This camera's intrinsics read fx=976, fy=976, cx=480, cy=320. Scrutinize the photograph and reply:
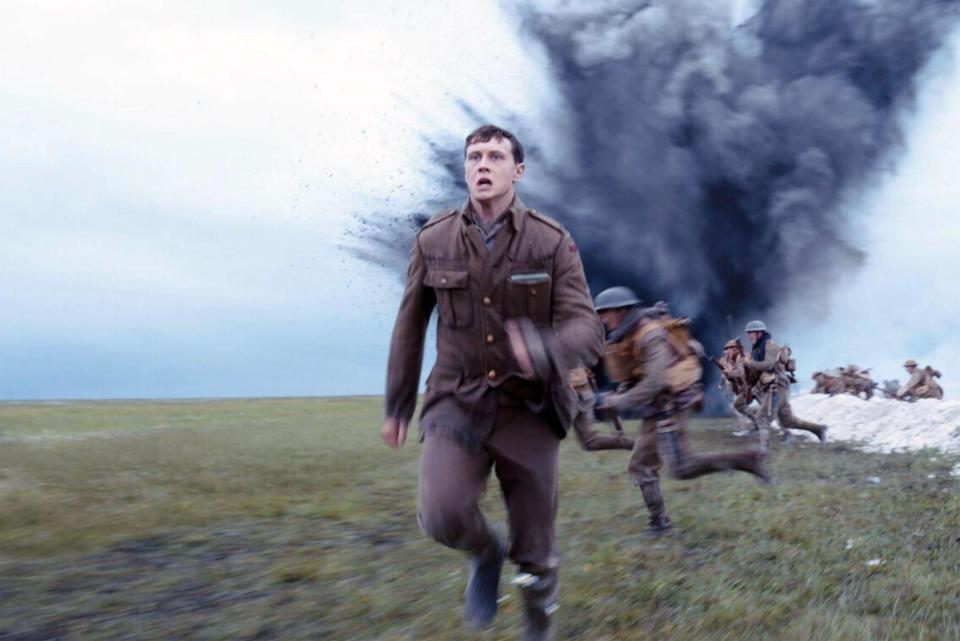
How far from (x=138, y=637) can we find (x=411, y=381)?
1884 mm

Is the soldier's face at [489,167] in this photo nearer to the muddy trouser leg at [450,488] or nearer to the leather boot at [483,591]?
the muddy trouser leg at [450,488]

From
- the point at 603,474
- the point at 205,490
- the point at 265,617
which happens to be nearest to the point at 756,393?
the point at 603,474

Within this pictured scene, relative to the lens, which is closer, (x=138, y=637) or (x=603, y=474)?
(x=138, y=637)

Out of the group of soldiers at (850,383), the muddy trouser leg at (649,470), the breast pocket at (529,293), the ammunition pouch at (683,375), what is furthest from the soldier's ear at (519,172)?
the group of soldiers at (850,383)

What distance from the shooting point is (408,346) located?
4254mm

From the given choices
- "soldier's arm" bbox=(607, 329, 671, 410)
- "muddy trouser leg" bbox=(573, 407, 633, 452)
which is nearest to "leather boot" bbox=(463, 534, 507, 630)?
"soldier's arm" bbox=(607, 329, 671, 410)

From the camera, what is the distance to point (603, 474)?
39.3 ft

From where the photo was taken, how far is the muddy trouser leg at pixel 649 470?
7.47m

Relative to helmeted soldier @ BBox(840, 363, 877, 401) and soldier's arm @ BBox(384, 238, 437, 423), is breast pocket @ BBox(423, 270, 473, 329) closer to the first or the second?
soldier's arm @ BBox(384, 238, 437, 423)

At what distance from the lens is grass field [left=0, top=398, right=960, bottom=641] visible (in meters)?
4.88

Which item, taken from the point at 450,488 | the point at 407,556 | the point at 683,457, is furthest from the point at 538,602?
the point at 683,457

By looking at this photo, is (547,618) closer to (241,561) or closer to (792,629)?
(792,629)

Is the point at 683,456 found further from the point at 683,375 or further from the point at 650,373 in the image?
the point at 650,373

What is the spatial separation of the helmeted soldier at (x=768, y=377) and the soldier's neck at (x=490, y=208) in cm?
1130
